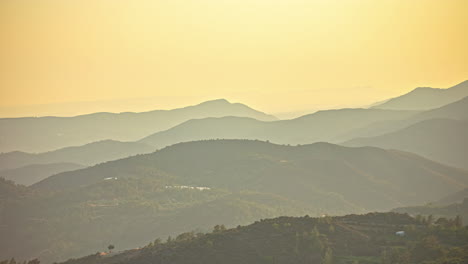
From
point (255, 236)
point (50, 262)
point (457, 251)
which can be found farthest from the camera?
point (50, 262)

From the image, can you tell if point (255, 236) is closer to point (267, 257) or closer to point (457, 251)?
point (267, 257)

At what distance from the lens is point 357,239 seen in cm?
8975

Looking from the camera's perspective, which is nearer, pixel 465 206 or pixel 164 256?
pixel 164 256

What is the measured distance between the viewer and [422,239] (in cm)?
8388

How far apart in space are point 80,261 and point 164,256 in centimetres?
2764

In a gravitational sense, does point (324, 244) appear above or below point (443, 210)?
above

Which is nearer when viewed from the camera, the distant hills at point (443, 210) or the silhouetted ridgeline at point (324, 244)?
the silhouetted ridgeline at point (324, 244)

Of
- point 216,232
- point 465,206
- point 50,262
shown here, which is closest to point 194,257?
point 216,232

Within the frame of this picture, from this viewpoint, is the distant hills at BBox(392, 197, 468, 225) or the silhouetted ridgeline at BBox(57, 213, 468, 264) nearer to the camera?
the silhouetted ridgeline at BBox(57, 213, 468, 264)

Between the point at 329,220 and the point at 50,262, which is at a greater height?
the point at 329,220

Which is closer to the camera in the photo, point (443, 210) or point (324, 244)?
point (324, 244)

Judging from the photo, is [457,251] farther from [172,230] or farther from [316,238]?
[172,230]

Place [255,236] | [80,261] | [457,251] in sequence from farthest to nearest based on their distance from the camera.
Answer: [80,261], [255,236], [457,251]

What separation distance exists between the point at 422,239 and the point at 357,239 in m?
10.0
